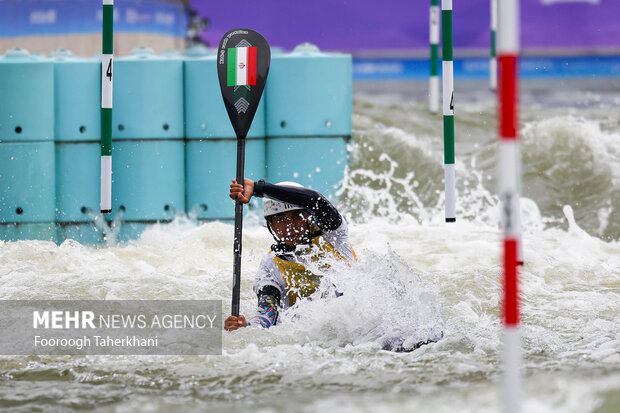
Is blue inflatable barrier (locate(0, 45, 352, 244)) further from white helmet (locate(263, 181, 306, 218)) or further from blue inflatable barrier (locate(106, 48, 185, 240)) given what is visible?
white helmet (locate(263, 181, 306, 218))

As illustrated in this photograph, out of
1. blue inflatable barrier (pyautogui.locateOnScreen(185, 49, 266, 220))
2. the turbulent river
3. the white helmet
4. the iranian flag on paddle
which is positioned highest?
the iranian flag on paddle

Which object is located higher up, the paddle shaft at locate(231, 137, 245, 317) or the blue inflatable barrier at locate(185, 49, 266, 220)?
A: the blue inflatable barrier at locate(185, 49, 266, 220)

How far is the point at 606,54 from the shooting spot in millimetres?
12914

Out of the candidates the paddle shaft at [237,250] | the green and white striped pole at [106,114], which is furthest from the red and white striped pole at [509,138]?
the green and white striped pole at [106,114]

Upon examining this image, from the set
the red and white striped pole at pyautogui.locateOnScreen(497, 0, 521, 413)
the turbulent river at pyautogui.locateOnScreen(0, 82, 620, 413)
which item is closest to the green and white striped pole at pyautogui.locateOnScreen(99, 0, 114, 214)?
the turbulent river at pyautogui.locateOnScreen(0, 82, 620, 413)

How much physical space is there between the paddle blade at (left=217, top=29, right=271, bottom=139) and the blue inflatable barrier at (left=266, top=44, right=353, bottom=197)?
2087 millimetres

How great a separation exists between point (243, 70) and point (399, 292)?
146cm

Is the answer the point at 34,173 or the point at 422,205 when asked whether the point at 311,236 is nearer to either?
the point at 34,173

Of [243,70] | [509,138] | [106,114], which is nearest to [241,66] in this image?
[243,70]

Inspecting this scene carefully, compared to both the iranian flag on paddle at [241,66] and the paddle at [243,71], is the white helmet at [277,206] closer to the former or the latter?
the paddle at [243,71]

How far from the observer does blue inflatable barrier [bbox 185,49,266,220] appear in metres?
7.22

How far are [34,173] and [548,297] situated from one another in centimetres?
364

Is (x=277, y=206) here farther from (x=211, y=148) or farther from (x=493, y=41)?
(x=493, y=41)

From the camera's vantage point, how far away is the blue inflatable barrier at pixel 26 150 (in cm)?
698
